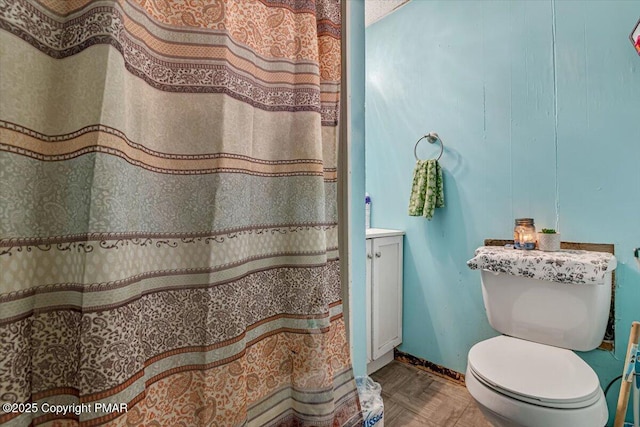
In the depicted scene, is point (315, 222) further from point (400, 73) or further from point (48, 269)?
point (400, 73)

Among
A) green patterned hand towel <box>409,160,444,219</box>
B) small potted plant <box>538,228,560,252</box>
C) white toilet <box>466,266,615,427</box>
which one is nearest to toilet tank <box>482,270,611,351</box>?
white toilet <box>466,266,615,427</box>

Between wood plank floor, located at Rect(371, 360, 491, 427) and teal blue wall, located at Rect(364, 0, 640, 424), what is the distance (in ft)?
0.43

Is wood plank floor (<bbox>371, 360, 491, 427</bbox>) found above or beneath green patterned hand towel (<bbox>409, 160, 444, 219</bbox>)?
beneath

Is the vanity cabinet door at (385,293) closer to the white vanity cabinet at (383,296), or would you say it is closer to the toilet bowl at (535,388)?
the white vanity cabinet at (383,296)

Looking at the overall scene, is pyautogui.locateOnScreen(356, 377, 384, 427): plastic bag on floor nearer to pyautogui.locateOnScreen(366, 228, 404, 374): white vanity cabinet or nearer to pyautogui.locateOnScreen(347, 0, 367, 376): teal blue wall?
pyautogui.locateOnScreen(347, 0, 367, 376): teal blue wall

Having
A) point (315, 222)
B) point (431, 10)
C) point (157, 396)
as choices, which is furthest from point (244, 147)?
point (431, 10)

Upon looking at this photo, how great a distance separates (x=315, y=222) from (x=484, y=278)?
3.47 feet

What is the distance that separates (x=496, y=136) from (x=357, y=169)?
1.03 metres

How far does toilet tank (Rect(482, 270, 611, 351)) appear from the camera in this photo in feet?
3.50

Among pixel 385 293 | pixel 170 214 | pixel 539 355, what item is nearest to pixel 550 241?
pixel 539 355

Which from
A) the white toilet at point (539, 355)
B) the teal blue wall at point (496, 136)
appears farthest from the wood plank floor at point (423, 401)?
the white toilet at point (539, 355)

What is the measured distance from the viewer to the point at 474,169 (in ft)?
4.97

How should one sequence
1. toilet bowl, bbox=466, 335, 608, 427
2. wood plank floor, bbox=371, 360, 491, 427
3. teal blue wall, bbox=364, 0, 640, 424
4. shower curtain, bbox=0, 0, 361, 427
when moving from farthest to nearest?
wood plank floor, bbox=371, 360, 491, 427 → teal blue wall, bbox=364, 0, 640, 424 → toilet bowl, bbox=466, 335, 608, 427 → shower curtain, bbox=0, 0, 361, 427

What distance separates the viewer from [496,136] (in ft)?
4.74
